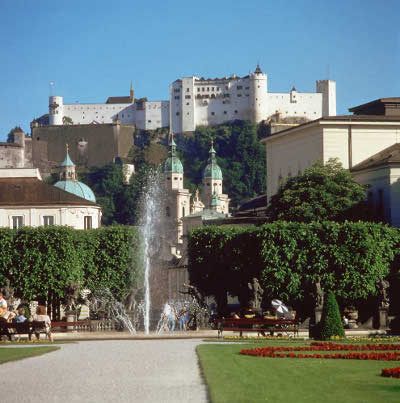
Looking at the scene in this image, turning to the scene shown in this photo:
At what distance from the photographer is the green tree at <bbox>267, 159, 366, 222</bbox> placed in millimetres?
62594

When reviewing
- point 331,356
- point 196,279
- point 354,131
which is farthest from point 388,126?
point 331,356

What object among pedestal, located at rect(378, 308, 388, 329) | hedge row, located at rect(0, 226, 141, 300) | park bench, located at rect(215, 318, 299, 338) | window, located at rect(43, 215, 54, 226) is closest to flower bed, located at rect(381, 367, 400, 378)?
park bench, located at rect(215, 318, 299, 338)

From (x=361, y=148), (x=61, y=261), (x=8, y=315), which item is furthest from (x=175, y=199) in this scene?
(x=8, y=315)

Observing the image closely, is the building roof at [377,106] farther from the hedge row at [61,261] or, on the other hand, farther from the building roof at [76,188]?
the building roof at [76,188]

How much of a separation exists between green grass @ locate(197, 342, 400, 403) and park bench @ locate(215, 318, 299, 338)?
11152 millimetres

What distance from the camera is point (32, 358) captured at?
81.4 feet

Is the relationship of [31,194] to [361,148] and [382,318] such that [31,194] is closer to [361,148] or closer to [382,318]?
[361,148]

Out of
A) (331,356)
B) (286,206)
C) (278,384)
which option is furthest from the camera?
(286,206)

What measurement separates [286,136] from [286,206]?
18.0 meters

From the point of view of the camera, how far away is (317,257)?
50.3 m

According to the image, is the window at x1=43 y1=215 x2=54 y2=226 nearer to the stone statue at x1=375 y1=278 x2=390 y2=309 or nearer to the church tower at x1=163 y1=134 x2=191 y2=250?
the stone statue at x1=375 y1=278 x2=390 y2=309

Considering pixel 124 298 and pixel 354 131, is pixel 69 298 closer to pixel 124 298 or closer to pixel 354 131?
pixel 124 298

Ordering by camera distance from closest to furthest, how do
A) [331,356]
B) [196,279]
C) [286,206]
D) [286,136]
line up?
[331,356], [196,279], [286,206], [286,136]

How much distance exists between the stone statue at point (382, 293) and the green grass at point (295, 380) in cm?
2113
